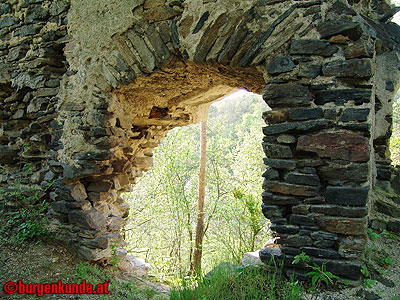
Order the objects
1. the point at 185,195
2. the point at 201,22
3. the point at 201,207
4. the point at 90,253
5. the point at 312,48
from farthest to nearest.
→ the point at 185,195 < the point at 201,207 < the point at 90,253 < the point at 201,22 < the point at 312,48

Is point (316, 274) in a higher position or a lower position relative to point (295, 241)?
lower

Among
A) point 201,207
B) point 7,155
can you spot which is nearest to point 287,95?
point 7,155

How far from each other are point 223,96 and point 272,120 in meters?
1.82

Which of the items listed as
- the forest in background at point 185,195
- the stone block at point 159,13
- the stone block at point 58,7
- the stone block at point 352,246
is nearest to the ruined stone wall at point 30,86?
the stone block at point 58,7

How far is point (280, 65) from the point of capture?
7.23 feet

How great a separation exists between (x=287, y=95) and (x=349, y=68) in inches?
18.3

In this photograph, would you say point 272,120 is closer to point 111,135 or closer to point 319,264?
point 319,264

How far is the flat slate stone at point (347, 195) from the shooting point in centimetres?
198

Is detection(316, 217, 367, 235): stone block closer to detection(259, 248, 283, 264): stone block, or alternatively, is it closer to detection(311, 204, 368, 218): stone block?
detection(311, 204, 368, 218): stone block

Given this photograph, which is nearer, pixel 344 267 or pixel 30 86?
pixel 344 267

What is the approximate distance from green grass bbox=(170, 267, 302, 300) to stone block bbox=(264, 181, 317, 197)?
63 cm

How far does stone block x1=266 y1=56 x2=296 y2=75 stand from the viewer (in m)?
2.18

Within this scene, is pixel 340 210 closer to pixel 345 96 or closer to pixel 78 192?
pixel 345 96

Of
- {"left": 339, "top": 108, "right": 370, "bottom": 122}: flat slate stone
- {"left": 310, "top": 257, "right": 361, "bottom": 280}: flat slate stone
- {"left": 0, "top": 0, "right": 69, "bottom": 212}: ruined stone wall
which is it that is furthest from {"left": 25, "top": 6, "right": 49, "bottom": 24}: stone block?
{"left": 310, "top": 257, "right": 361, "bottom": 280}: flat slate stone
